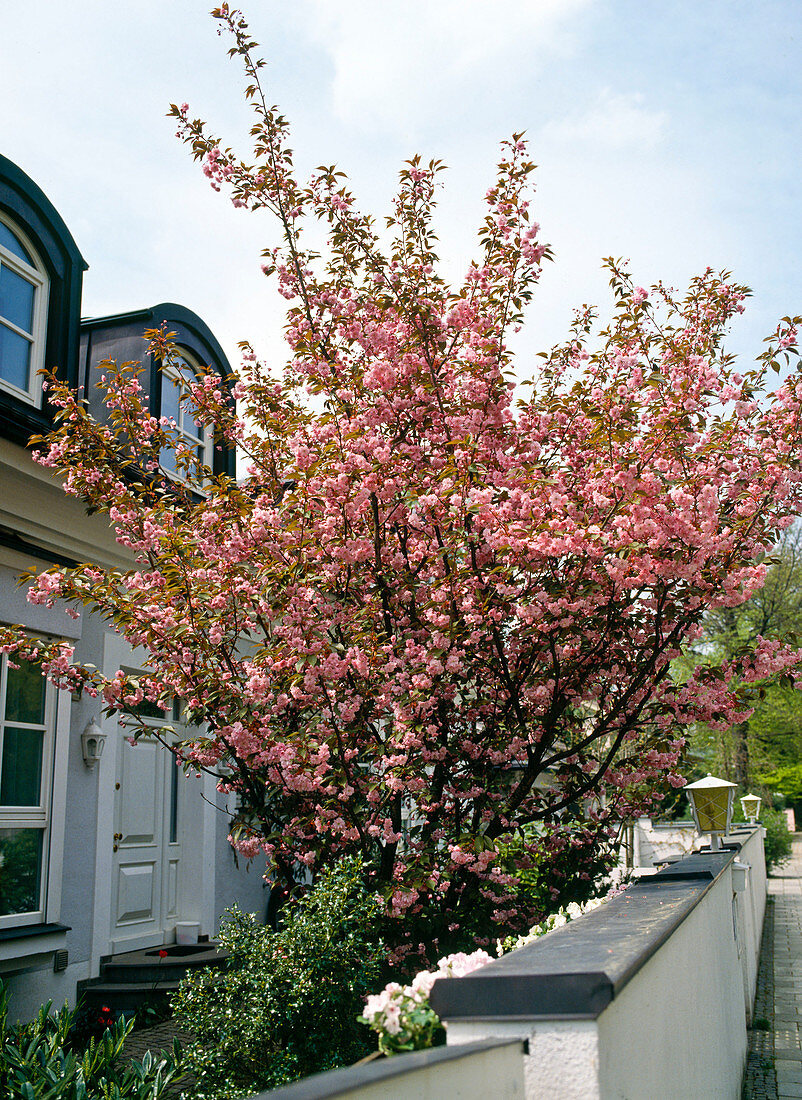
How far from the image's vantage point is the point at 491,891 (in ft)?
14.9

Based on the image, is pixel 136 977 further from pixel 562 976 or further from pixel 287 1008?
pixel 562 976

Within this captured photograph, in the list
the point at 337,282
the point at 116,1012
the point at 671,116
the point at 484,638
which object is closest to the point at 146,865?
the point at 116,1012

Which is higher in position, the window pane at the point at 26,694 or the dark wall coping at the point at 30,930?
the window pane at the point at 26,694

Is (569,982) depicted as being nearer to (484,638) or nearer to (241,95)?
(484,638)

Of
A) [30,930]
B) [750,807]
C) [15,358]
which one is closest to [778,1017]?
[30,930]

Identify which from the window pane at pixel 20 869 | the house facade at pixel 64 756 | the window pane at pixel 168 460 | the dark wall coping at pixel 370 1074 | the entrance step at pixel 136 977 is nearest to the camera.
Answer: the dark wall coping at pixel 370 1074

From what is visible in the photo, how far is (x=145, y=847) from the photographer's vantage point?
8227mm

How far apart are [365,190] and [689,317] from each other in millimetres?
2025

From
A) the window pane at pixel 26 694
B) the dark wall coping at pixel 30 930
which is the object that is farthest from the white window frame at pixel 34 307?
the dark wall coping at pixel 30 930

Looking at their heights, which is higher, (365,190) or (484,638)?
(365,190)

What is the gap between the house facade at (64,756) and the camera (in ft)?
20.6

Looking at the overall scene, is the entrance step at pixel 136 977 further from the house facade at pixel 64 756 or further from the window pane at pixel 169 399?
the window pane at pixel 169 399

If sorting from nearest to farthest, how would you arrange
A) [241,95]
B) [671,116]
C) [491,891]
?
[491,891] < [241,95] < [671,116]

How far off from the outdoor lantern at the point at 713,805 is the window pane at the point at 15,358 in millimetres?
5718
